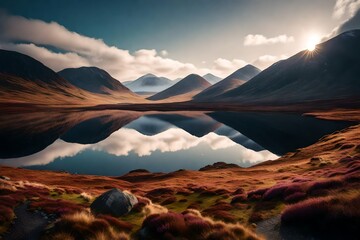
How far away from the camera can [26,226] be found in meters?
15.3

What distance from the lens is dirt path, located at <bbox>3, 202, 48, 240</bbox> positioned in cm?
1382

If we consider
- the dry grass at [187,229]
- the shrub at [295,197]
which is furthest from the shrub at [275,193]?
the dry grass at [187,229]

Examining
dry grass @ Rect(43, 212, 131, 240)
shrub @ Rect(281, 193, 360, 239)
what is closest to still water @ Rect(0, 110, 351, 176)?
dry grass @ Rect(43, 212, 131, 240)

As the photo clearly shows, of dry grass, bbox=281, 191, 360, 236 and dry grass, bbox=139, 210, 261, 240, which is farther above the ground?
dry grass, bbox=281, 191, 360, 236

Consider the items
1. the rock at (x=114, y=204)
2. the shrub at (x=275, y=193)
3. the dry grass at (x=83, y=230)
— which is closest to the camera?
the dry grass at (x=83, y=230)

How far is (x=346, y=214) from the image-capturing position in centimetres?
1197

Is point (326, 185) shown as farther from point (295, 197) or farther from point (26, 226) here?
point (26, 226)

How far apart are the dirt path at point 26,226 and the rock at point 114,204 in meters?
3.55

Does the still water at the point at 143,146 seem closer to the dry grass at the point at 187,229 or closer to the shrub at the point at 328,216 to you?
the dry grass at the point at 187,229

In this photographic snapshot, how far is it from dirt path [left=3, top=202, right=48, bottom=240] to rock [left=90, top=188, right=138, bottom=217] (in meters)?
3.55

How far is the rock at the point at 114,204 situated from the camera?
734 inches

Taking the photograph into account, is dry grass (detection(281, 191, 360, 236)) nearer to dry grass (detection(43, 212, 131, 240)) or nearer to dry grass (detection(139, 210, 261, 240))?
dry grass (detection(139, 210, 261, 240))

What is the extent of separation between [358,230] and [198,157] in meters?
76.3

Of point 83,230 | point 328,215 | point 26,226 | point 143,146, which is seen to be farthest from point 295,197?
point 143,146
